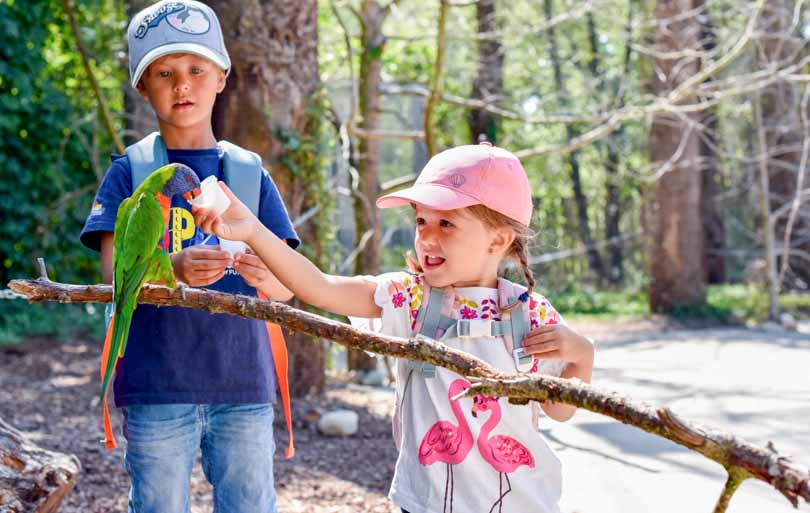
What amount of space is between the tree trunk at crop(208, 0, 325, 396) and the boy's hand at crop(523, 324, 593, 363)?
2.98 meters

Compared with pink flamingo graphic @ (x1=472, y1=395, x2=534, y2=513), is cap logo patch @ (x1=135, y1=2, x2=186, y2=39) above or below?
above

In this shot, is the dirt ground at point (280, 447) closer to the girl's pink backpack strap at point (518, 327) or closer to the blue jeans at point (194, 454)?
the blue jeans at point (194, 454)

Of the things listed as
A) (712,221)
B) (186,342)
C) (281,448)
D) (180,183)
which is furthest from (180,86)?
(712,221)

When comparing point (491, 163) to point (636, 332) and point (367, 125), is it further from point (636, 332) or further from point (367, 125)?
point (636, 332)

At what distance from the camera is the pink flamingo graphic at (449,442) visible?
211cm

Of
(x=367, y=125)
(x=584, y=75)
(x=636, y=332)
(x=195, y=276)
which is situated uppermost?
(x=584, y=75)

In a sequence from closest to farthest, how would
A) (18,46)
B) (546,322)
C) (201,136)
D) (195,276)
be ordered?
(195,276) < (546,322) < (201,136) < (18,46)

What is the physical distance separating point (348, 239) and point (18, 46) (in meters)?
7.08

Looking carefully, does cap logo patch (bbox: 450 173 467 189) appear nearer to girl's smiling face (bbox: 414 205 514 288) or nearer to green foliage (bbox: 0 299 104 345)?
girl's smiling face (bbox: 414 205 514 288)

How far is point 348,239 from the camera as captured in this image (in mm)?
15578

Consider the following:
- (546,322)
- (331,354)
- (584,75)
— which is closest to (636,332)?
(331,354)

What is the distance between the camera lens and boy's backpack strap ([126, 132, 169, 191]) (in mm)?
2287

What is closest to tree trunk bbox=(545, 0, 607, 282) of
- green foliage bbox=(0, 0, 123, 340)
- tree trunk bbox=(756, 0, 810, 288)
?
tree trunk bbox=(756, 0, 810, 288)

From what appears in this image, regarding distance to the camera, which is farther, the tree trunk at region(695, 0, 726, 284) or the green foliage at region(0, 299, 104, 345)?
the tree trunk at region(695, 0, 726, 284)
